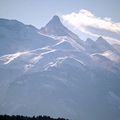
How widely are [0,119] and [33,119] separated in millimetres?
7147

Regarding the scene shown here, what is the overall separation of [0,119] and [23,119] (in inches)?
203

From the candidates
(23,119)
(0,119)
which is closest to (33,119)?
(23,119)

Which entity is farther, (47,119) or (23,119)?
(47,119)

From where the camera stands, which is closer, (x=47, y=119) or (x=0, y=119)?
(x=0, y=119)

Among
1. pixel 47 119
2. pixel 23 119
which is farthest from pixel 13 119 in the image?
pixel 47 119

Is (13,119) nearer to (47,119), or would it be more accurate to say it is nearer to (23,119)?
(23,119)

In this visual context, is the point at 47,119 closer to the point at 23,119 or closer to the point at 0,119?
the point at 23,119

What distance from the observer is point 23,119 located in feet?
198

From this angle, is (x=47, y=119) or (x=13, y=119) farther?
(x=47, y=119)

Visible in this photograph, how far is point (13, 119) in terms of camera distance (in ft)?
192

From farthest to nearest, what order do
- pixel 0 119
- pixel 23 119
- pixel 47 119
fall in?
pixel 47 119
pixel 23 119
pixel 0 119

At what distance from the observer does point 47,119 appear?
64.9 meters

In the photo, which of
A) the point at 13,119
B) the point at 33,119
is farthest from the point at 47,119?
the point at 13,119

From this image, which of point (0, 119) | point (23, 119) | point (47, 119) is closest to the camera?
point (0, 119)
